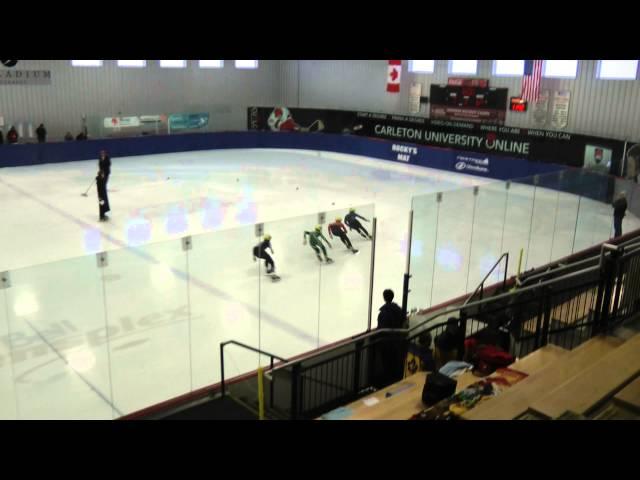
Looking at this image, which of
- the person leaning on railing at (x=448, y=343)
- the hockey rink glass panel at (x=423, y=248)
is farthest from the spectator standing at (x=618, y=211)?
the person leaning on railing at (x=448, y=343)

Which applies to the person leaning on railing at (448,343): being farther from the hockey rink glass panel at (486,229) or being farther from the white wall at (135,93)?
the white wall at (135,93)

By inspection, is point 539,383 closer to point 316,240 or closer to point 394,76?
point 316,240

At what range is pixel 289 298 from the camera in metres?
9.94

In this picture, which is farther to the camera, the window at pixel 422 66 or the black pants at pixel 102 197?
the window at pixel 422 66

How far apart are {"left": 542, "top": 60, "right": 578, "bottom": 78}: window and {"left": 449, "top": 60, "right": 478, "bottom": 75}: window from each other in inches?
143

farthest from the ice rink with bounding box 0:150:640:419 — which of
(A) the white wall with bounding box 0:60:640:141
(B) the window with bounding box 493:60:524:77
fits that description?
(B) the window with bounding box 493:60:524:77

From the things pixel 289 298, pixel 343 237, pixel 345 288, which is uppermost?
pixel 343 237

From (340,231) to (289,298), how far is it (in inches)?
131

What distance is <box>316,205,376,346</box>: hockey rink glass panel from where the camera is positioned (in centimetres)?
1087

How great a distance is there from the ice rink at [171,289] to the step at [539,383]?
4.17 meters

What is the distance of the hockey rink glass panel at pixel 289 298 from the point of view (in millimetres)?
9844

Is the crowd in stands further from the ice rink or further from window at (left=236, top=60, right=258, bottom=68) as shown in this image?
window at (left=236, top=60, right=258, bottom=68)

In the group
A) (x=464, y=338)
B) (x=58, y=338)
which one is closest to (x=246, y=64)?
(x=464, y=338)
